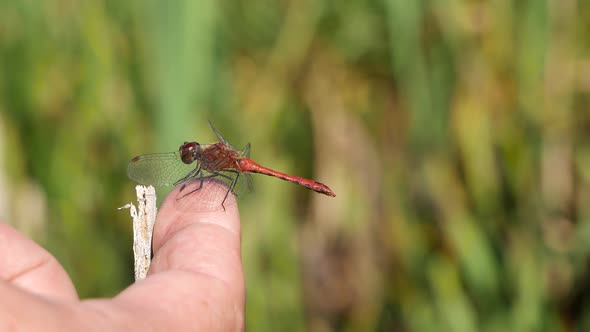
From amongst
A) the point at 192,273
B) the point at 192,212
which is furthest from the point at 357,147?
the point at 192,273

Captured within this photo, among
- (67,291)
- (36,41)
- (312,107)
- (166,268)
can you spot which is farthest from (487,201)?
(67,291)

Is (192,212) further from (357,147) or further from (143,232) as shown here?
(357,147)

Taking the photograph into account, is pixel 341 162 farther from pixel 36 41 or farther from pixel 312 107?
pixel 36 41

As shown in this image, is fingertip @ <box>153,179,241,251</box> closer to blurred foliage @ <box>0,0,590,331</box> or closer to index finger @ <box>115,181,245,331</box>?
index finger @ <box>115,181,245,331</box>

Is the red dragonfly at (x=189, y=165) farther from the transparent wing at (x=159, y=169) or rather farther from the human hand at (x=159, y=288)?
the human hand at (x=159, y=288)

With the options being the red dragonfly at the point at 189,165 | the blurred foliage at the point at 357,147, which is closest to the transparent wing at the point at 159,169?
the red dragonfly at the point at 189,165

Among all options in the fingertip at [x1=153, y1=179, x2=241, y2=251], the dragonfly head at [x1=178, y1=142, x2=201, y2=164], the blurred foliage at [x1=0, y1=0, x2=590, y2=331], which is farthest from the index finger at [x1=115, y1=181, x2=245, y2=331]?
the blurred foliage at [x1=0, y1=0, x2=590, y2=331]
